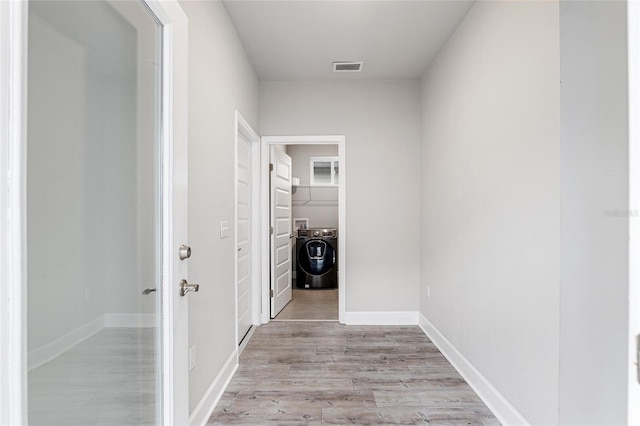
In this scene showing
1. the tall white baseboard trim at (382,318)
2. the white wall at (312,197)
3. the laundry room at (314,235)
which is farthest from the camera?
the white wall at (312,197)

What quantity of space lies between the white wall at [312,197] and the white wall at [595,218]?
459 centimetres

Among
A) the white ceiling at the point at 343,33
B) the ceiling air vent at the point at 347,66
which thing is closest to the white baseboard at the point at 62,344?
the white ceiling at the point at 343,33

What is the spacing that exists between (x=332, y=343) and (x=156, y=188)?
2.26m

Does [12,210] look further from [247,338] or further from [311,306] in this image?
[311,306]

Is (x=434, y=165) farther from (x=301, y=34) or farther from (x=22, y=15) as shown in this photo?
(x=22, y=15)

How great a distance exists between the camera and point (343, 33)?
256cm

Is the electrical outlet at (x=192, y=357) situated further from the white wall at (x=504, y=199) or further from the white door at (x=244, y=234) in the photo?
the white wall at (x=504, y=199)

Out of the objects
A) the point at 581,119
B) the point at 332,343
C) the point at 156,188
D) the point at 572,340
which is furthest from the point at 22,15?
the point at 332,343

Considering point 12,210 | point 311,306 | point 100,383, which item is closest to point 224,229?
point 100,383

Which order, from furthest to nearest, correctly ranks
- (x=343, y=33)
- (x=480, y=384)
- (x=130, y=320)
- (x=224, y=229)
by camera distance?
(x=343, y=33)
(x=224, y=229)
(x=480, y=384)
(x=130, y=320)

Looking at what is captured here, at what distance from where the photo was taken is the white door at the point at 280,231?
11.8 ft

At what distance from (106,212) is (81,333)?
0.36m

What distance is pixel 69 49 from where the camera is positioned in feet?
2.79

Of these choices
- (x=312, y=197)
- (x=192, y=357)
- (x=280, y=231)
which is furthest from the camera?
(x=312, y=197)
